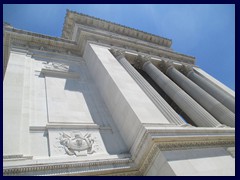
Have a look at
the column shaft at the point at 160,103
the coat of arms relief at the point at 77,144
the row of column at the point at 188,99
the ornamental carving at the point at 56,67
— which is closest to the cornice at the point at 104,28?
the row of column at the point at 188,99

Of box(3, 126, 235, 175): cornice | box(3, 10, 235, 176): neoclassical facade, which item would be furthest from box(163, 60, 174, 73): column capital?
box(3, 126, 235, 175): cornice

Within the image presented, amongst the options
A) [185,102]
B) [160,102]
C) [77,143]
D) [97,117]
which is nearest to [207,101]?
[185,102]

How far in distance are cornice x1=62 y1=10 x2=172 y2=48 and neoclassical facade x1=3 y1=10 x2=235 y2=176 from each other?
670 centimetres

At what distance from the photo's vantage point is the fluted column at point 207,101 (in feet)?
51.7

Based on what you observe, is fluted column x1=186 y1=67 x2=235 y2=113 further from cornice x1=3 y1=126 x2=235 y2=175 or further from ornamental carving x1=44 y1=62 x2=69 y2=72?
ornamental carving x1=44 y1=62 x2=69 y2=72

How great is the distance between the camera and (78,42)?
21062 mm

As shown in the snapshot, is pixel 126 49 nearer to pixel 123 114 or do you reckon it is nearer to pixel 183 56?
pixel 183 56

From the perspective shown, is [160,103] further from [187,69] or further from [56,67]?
[187,69]

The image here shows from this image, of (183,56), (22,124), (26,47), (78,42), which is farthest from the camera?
(183,56)

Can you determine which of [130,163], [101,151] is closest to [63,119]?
[101,151]

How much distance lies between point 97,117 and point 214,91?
12061mm

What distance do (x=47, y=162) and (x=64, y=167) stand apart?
0.72 m

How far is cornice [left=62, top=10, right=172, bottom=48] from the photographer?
26.3m

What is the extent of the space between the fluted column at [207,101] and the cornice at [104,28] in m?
8.94
